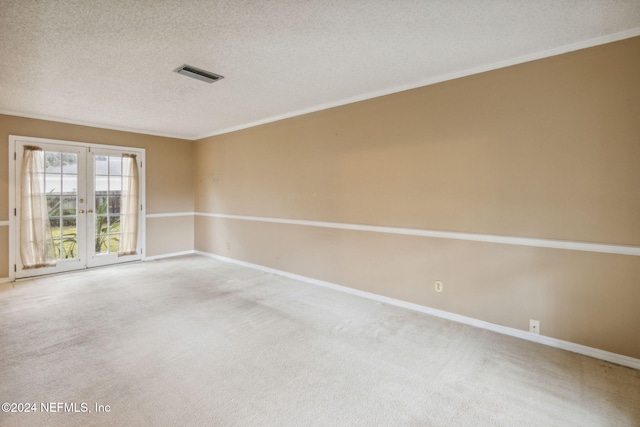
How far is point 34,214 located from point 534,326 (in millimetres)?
6783

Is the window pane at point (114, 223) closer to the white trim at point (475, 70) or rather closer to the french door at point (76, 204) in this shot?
the french door at point (76, 204)

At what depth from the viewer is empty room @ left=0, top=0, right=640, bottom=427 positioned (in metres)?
1.98

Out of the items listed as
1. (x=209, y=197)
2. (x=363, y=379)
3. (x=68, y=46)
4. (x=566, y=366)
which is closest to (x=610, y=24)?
(x=566, y=366)

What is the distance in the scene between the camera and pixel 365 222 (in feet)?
12.5

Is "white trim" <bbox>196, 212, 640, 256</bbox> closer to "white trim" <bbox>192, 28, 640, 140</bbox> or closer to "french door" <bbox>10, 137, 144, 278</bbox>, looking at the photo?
"white trim" <bbox>192, 28, 640, 140</bbox>

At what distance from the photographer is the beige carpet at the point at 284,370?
1.82 m

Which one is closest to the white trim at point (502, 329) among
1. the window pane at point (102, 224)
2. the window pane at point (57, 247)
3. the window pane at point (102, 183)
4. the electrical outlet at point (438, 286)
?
the electrical outlet at point (438, 286)

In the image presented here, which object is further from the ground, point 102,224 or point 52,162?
point 52,162

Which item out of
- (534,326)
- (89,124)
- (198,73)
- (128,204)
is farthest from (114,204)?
(534,326)

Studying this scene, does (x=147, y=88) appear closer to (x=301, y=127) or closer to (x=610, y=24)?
(x=301, y=127)

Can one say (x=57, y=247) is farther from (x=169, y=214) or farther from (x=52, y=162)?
(x=169, y=214)

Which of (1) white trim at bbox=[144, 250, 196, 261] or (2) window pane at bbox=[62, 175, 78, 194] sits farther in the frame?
(1) white trim at bbox=[144, 250, 196, 261]

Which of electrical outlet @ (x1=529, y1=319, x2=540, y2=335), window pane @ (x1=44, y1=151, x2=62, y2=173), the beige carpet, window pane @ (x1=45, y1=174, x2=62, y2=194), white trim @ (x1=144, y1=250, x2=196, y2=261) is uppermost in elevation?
window pane @ (x1=44, y1=151, x2=62, y2=173)

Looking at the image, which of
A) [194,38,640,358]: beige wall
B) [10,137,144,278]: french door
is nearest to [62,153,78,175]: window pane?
[10,137,144,278]: french door
